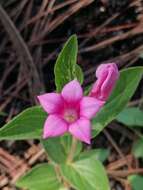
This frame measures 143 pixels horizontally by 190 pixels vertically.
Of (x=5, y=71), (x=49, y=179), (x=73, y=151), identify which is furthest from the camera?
(x=5, y=71)

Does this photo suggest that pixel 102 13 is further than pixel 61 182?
Yes

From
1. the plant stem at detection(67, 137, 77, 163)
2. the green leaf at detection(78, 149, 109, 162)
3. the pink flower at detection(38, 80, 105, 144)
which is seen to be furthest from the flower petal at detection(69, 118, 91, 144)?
the green leaf at detection(78, 149, 109, 162)

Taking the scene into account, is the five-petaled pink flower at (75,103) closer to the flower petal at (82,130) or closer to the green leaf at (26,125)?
the flower petal at (82,130)

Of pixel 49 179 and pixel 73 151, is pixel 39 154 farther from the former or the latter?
pixel 73 151

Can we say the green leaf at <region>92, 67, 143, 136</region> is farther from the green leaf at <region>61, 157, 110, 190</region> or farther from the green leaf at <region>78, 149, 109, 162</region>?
the green leaf at <region>78, 149, 109, 162</region>

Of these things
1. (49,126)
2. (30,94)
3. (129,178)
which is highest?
(49,126)

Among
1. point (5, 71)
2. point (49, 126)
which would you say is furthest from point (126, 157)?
point (49, 126)
